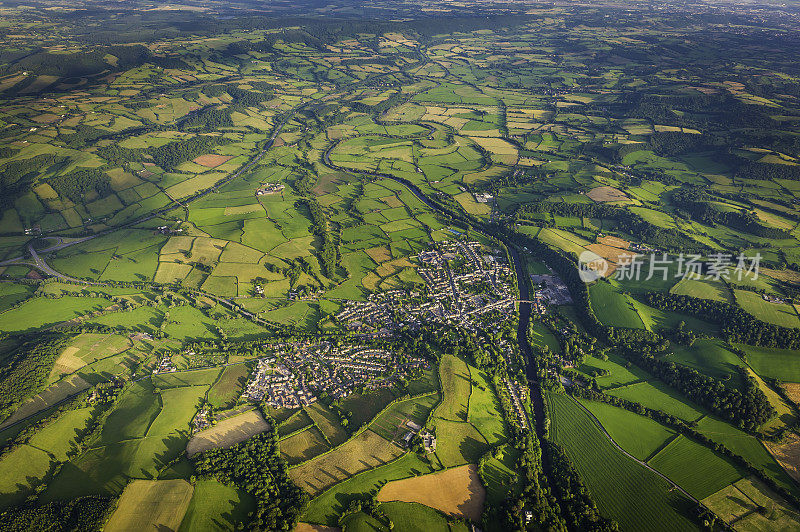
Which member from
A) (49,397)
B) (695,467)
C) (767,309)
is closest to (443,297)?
(695,467)

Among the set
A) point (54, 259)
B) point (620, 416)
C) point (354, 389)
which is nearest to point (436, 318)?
point (354, 389)

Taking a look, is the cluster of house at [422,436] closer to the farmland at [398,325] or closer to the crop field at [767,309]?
the farmland at [398,325]

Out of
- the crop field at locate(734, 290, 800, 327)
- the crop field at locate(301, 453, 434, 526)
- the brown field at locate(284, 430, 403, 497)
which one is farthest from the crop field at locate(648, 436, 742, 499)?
the brown field at locate(284, 430, 403, 497)

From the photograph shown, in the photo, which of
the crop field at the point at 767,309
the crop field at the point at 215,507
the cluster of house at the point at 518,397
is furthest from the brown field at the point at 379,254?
the crop field at the point at 767,309

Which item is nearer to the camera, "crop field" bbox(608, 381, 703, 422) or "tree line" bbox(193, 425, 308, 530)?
"tree line" bbox(193, 425, 308, 530)

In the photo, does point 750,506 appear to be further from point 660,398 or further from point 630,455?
point 660,398

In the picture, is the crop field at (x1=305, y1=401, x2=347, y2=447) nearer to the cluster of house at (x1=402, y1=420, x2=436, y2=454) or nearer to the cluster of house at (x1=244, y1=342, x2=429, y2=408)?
the cluster of house at (x1=244, y1=342, x2=429, y2=408)
